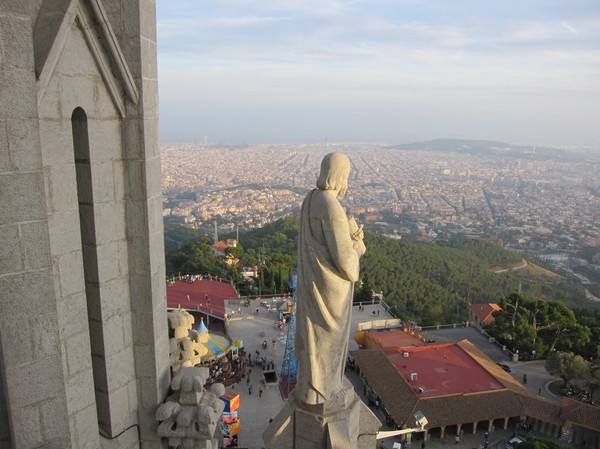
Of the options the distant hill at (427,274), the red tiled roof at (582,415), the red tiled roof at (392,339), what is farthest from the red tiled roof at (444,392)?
the distant hill at (427,274)

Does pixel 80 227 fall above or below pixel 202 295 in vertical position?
above

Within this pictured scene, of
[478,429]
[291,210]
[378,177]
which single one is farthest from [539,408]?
[378,177]

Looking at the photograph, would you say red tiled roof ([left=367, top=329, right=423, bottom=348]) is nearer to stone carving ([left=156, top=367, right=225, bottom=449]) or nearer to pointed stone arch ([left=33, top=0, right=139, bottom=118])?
stone carving ([left=156, top=367, right=225, bottom=449])

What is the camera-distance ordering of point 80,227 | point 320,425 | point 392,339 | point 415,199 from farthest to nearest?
point 415,199 < point 392,339 < point 320,425 < point 80,227

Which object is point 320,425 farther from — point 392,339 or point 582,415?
point 392,339

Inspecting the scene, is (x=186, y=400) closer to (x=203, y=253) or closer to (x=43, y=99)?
(x=43, y=99)

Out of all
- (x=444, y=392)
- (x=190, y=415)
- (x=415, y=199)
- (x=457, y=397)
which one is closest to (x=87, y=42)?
(x=190, y=415)

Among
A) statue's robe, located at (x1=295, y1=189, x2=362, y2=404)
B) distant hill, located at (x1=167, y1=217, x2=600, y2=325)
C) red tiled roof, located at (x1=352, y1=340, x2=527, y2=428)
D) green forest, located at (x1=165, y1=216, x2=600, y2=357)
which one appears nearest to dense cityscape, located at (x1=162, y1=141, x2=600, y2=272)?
distant hill, located at (x1=167, y1=217, x2=600, y2=325)
